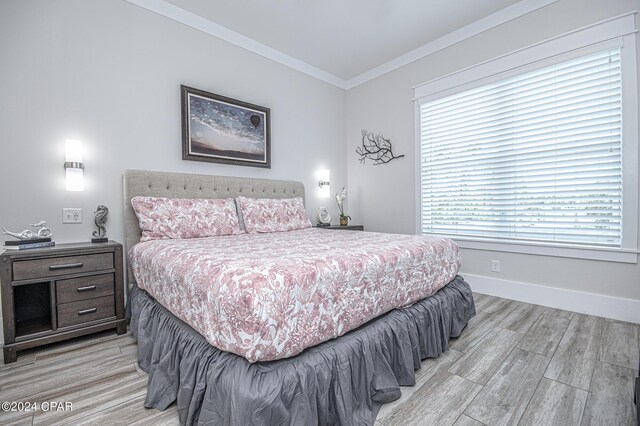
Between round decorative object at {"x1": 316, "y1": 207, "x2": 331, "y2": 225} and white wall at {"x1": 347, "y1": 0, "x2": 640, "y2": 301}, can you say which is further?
round decorative object at {"x1": 316, "y1": 207, "x2": 331, "y2": 225}

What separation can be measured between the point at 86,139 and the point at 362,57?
10.7ft

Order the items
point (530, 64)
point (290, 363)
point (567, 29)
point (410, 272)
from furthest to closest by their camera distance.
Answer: point (530, 64) → point (567, 29) → point (410, 272) → point (290, 363)

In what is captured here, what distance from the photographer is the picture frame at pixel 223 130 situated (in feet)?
9.54

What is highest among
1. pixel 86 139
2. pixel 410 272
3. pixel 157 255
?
pixel 86 139

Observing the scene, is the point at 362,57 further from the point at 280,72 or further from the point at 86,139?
the point at 86,139

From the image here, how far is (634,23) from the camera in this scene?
7.51 ft

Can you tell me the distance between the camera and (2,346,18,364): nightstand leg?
180 centimetres

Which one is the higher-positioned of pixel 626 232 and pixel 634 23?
pixel 634 23

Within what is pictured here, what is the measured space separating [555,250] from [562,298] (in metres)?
0.44

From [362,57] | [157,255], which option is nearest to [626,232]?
[362,57]

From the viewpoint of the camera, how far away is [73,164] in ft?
7.35

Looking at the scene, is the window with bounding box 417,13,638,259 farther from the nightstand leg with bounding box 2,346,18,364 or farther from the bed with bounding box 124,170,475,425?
the nightstand leg with bounding box 2,346,18,364

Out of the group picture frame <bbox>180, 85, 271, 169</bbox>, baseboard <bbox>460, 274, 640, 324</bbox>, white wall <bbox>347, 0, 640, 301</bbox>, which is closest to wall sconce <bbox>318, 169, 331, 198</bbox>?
white wall <bbox>347, 0, 640, 301</bbox>

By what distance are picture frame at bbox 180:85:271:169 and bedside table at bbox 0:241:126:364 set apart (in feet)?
4.15
